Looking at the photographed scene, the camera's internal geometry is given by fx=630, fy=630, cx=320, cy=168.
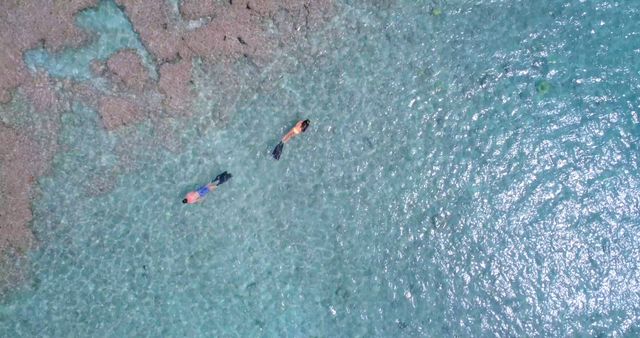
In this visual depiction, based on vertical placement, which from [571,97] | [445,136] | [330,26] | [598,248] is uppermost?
[330,26]

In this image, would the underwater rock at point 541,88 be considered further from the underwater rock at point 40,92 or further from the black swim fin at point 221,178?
the underwater rock at point 40,92

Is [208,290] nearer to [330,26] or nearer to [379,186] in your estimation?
[379,186]

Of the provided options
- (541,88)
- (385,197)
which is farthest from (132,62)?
(541,88)

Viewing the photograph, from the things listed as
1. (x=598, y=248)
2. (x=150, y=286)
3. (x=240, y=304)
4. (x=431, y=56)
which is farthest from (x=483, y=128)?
(x=150, y=286)

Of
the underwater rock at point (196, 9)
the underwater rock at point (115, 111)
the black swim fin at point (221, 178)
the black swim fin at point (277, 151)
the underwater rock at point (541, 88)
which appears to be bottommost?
the underwater rock at point (541, 88)

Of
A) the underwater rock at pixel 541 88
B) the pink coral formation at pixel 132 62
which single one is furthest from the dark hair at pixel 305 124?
the underwater rock at pixel 541 88
